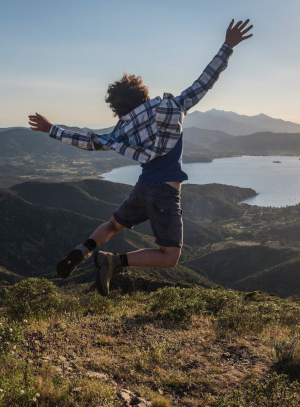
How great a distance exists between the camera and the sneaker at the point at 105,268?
13.2 feet

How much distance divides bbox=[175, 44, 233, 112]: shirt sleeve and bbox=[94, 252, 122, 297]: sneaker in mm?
1874

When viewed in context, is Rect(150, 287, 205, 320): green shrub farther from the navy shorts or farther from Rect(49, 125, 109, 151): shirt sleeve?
Rect(49, 125, 109, 151): shirt sleeve

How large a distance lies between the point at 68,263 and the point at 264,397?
2.31 meters

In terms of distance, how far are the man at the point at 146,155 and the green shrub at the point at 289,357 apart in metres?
Result: 1.45

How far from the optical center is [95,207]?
127750 mm

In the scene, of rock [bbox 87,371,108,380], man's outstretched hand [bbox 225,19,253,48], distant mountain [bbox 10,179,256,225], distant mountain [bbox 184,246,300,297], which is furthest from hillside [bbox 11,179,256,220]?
rock [bbox 87,371,108,380]

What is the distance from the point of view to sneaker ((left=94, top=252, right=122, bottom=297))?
4027mm

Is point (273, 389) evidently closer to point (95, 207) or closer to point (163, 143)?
point (163, 143)

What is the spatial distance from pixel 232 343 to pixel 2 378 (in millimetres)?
2671

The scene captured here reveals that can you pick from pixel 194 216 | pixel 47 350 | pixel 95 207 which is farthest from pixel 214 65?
pixel 194 216

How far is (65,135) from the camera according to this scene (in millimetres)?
3977

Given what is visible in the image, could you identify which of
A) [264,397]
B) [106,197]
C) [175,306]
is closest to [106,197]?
[106,197]

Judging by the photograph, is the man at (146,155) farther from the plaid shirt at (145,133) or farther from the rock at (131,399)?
the rock at (131,399)

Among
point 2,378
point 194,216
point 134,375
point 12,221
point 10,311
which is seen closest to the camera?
point 2,378
